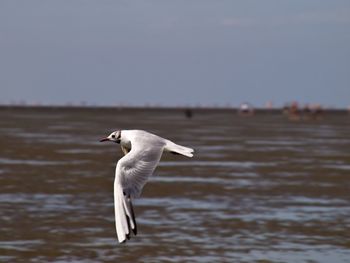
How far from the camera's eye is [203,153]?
43.1 m

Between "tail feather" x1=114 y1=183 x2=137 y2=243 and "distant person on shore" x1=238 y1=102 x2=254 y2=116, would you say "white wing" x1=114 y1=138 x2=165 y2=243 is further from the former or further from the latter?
"distant person on shore" x1=238 y1=102 x2=254 y2=116

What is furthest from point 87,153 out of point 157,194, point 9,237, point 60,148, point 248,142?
point 9,237

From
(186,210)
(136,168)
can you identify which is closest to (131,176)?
(136,168)

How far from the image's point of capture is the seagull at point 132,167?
32.7 ft

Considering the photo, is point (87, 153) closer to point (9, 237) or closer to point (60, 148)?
point (60, 148)

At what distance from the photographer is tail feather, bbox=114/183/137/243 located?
9.73m

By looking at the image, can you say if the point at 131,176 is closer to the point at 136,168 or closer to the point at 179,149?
the point at 136,168

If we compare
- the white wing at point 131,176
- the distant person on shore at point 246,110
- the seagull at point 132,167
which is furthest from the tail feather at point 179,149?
the distant person on shore at point 246,110

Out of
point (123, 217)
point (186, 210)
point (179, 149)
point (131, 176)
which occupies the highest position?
point (179, 149)

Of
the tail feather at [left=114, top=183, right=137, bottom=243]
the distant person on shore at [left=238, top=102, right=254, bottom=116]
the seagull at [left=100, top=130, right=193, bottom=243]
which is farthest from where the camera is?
the distant person on shore at [left=238, top=102, right=254, bottom=116]

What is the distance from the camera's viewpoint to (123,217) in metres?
9.95

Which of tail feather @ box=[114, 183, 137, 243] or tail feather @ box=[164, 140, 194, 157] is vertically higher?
tail feather @ box=[164, 140, 194, 157]

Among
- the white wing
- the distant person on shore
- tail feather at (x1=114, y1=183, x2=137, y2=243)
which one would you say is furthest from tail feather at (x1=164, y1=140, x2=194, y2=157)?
the distant person on shore

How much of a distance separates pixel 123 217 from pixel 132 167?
1.14m
